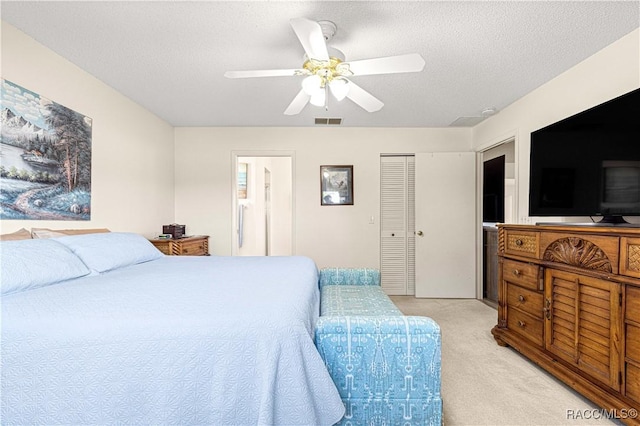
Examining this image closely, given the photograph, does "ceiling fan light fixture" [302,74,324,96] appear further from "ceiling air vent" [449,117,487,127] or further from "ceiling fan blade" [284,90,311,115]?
"ceiling air vent" [449,117,487,127]

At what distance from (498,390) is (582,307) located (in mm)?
728

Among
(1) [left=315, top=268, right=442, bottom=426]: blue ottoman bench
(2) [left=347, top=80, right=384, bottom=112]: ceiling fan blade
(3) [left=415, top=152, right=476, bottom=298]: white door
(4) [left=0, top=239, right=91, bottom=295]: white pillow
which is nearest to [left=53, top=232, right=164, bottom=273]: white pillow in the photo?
(4) [left=0, top=239, right=91, bottom=295]: white pillow

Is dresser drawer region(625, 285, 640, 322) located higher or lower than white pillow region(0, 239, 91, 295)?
lower

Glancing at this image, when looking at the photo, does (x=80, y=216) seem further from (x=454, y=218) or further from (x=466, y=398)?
(x=454, y=218)

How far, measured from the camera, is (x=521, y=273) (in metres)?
2.35

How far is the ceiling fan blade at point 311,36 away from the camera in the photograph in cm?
146

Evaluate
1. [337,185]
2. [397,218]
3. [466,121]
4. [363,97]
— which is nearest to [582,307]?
[363,97]

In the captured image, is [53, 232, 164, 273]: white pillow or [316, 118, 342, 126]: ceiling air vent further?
[316, 118, 342, 126]: ceiling air vent

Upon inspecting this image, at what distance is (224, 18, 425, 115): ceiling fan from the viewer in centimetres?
159

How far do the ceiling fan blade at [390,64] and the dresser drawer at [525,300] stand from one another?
72.0 inches

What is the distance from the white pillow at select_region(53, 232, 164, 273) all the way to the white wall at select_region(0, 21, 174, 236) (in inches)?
18.2

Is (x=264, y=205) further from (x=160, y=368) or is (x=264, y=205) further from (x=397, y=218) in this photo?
(x=160, y=368)

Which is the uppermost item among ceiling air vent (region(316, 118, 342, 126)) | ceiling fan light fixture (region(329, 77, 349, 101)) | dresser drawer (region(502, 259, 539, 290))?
ceiling air vent (region(316, 118, 342, 126))

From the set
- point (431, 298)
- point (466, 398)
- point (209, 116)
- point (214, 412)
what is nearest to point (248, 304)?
point (214, 412)
